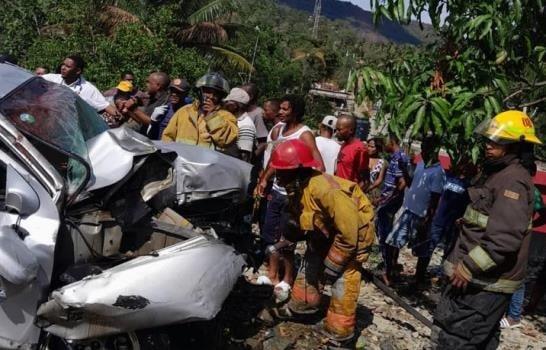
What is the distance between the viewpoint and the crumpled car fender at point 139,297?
8.75 ft

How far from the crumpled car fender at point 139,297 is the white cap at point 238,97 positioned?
2814mm

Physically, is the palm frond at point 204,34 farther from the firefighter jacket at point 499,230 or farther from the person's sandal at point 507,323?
the firefighter jacket at point 499,230

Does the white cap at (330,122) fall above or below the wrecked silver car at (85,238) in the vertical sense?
above

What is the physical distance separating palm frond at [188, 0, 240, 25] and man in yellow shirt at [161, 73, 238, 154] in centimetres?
1373

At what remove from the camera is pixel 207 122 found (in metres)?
4.97

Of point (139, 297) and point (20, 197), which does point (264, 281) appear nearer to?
point (139, 297)

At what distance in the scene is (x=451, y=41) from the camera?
372 centimetres

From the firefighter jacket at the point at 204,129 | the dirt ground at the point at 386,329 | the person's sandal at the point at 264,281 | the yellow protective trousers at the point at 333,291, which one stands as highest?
the firefighter jacket at the point at 204,129

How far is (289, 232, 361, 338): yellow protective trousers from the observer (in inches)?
162

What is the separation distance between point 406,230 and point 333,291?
181 centimetres

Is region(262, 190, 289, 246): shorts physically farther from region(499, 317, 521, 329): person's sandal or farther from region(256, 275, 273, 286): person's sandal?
region(499, 317, 521, 329): person's sandal

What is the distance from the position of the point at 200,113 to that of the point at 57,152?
6.81 feet

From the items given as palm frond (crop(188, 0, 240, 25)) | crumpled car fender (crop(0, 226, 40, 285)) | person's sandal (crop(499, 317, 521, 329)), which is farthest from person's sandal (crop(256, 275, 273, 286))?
palm frond (crop(188, 0, 240, 25))

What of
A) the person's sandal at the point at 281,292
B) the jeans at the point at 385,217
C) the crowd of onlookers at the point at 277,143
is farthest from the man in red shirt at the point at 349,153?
the person's sandal at the point at 281,292
